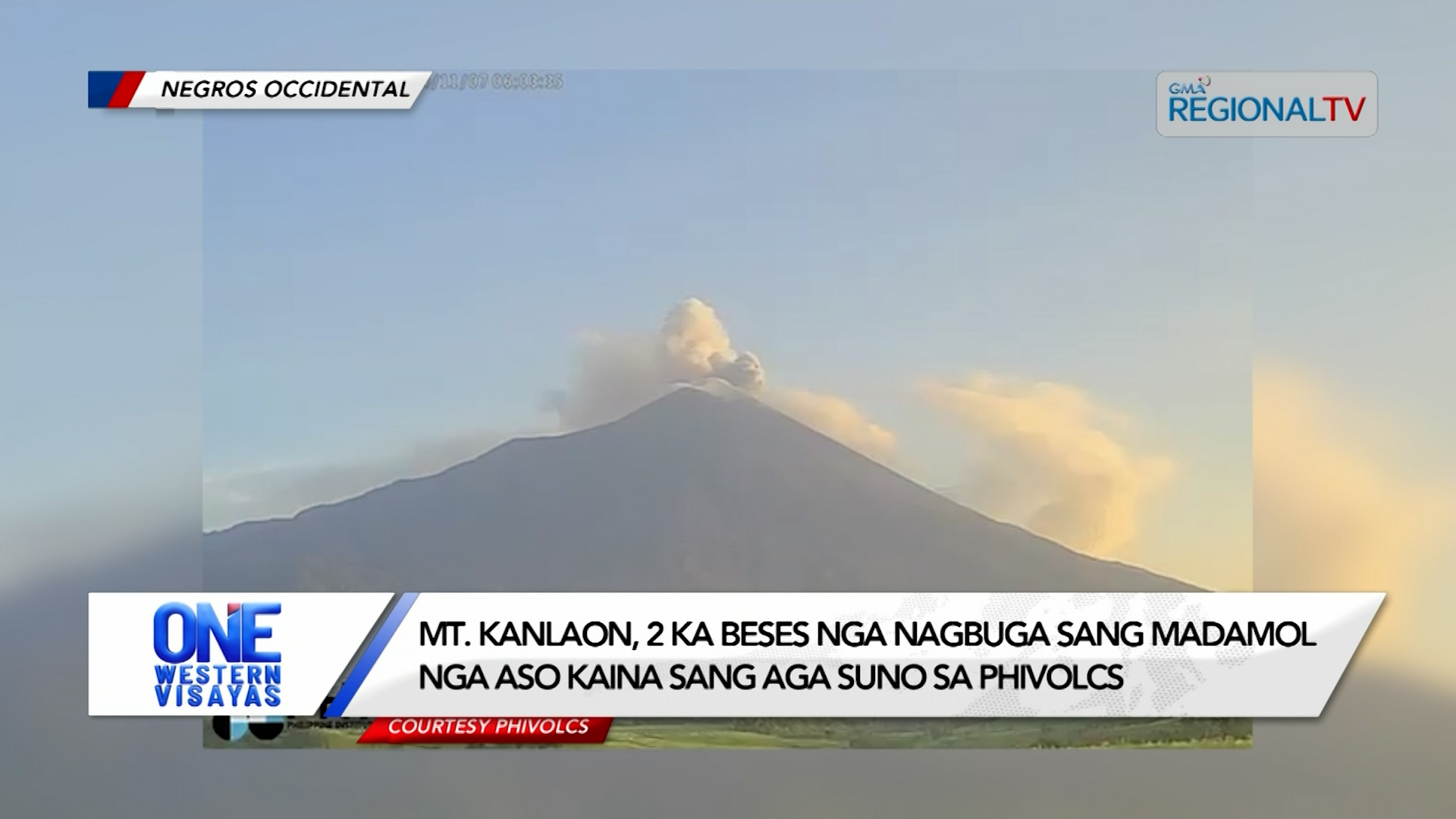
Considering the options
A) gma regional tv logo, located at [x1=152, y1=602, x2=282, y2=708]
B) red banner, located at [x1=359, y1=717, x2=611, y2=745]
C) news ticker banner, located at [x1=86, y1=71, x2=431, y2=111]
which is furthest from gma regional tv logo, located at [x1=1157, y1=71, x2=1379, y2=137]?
gma regional tv logo, located at [x1=152, y1=602, x2=282, y2=708]

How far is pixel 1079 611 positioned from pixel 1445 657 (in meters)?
1.20

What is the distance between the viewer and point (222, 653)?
4672mm

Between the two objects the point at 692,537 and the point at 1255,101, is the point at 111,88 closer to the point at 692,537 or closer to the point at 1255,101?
the point at 692,537

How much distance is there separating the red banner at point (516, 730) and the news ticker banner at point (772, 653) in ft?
0.08

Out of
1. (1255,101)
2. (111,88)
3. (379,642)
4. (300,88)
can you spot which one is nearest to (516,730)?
(379,642)

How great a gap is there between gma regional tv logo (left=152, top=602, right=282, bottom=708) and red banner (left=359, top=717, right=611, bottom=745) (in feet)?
1.68

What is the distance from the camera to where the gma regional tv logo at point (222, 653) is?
467cm

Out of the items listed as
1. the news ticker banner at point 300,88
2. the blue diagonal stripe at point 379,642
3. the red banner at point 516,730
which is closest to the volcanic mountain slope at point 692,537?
the blue diagonal stripe at point 379,642

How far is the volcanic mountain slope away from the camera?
4.66 m

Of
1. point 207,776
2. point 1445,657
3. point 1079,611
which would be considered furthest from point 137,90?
point 1445,657

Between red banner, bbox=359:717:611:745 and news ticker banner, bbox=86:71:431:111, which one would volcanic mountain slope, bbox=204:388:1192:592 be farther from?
news ticker banner, bbox=86:71:431:111

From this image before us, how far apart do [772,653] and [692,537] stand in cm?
45

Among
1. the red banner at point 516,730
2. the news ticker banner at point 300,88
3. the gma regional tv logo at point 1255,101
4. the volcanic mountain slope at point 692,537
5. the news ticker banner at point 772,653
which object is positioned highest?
the news ticker banner at point 300,88

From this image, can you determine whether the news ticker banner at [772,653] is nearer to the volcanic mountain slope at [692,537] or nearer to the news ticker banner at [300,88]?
the volcanic mountain slope at [692,537]
